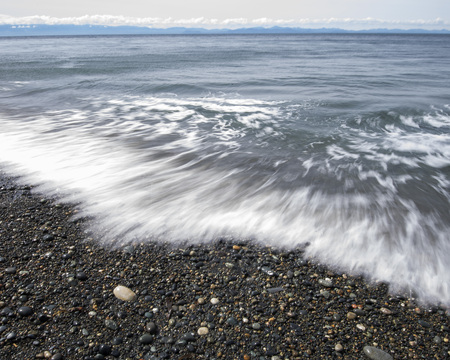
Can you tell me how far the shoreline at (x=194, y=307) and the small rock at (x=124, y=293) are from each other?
51 millimetres

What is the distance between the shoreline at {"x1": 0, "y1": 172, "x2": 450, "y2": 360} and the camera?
2.50 metres

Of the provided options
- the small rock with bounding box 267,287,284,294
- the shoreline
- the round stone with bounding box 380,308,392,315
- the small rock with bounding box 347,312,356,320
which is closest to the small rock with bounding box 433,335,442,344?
the shoreline

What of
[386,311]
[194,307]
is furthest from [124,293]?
[386,311]

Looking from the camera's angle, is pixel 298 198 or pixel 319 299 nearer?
pixel 319 299

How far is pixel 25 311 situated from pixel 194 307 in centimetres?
144

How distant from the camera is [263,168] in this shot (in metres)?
6.27

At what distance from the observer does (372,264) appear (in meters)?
3.56

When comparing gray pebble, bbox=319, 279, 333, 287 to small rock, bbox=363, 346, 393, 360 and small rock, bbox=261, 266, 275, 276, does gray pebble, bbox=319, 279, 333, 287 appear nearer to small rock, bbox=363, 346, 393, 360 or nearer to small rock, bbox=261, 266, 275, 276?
small rock, bbox=261, 266, 275, 276

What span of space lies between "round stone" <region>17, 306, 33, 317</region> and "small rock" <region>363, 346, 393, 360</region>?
2.78 metres

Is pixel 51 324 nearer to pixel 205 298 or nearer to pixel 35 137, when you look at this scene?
pixel 205 298

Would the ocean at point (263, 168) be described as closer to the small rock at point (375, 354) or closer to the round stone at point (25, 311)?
the small rock at point (375, 354)

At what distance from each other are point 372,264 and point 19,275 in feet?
12.2

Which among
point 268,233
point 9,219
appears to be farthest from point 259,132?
point 9,219

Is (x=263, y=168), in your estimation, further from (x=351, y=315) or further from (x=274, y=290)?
(x=351, y=315)
